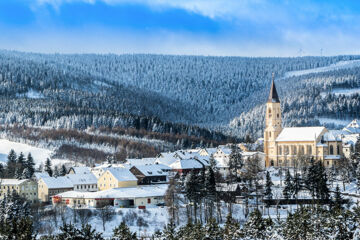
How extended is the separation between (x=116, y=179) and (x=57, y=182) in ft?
28.6

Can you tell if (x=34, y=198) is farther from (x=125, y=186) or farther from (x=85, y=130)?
(x=85, y=130)

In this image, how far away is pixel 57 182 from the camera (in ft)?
304

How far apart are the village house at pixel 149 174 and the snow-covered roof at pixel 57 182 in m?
9.01

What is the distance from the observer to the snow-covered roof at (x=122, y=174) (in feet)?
297

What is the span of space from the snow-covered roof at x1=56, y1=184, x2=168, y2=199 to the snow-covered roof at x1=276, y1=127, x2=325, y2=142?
3621cm

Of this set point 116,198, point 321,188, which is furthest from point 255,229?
point 116,198

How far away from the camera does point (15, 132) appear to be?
16762 centimetres

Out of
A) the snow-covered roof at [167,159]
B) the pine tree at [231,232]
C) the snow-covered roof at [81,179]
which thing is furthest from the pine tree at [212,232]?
the snow-covered roof at [167,159]

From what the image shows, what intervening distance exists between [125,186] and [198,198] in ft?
52.6

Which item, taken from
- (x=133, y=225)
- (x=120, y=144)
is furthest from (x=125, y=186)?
(x=120, y=144)

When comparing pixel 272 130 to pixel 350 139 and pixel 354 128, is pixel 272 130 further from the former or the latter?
pixel 354 128

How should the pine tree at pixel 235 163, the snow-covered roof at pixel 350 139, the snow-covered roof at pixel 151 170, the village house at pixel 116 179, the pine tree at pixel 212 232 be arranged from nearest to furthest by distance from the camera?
the pine tree at pixel 212 232 < the village house at pixel 116 179 < the snow-covered roof at pixel 151 170 < the pine tree at pixel 235 163 < the snow-covered roof at pixel 350 139

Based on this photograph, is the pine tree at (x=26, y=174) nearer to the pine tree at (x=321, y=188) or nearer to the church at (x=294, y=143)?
the church at (x=294, y=143)

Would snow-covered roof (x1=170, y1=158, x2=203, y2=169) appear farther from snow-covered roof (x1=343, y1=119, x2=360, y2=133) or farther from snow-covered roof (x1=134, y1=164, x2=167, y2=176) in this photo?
snow-covered roof (x1=343, y1=119, x2=360, y2=133)
